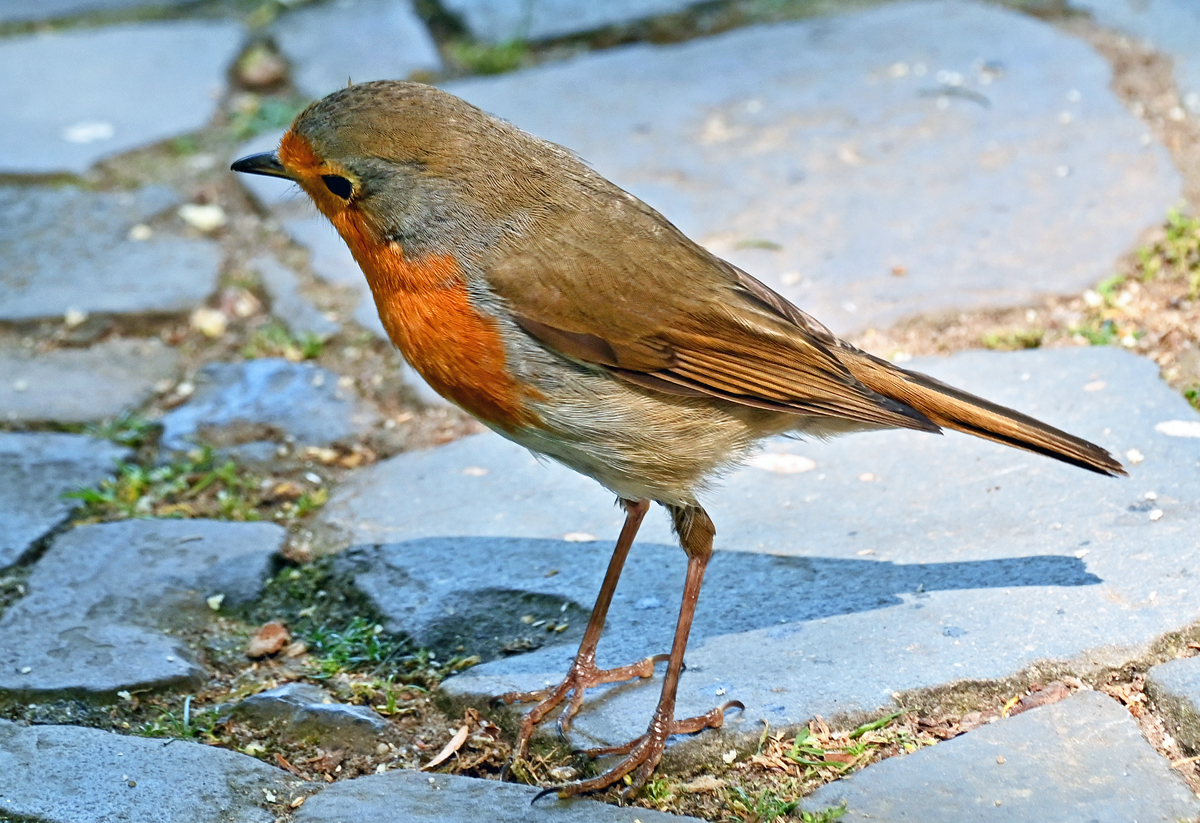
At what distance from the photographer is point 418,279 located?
321 centimetres

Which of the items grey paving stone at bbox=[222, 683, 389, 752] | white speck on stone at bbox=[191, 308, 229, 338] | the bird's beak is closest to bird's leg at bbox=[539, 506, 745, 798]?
grey paving stone at bbox=[222, 683, 389, 752]

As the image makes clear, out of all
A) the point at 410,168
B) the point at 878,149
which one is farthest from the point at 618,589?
the point at 878,149

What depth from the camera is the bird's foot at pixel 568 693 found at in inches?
121

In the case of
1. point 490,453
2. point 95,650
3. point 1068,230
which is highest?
point 1068,230

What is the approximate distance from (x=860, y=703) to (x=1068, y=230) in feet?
8.41

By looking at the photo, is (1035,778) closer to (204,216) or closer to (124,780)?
(124,780)

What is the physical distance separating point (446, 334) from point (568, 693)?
893 millimetres

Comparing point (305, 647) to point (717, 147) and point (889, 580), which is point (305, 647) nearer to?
point (889, 580)

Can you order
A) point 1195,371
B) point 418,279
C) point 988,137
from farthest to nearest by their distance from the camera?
1. point 988,137
2. point 1195,371
3. point 418,279

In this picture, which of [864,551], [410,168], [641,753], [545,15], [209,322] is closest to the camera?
[641,753]

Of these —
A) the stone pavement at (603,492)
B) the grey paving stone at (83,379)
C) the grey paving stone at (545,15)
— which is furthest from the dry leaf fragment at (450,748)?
the grey paving stone at (545,15)

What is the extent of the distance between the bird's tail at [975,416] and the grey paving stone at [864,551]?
0.92ft

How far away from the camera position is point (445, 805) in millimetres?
2766

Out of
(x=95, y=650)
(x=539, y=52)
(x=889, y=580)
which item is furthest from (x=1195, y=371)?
(x=539, y=52)
